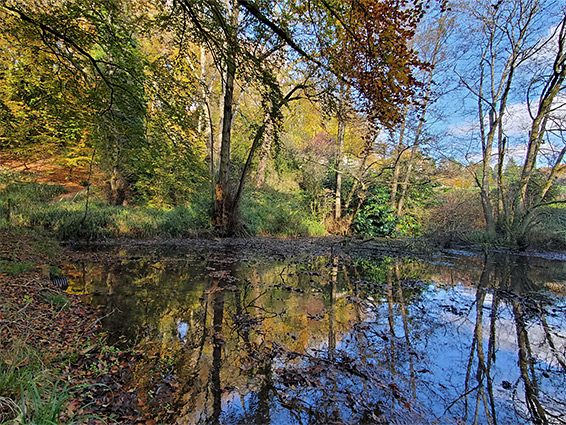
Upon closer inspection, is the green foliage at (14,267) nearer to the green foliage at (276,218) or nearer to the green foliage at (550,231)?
the green foliage at (276,218)

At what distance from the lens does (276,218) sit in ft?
40.5

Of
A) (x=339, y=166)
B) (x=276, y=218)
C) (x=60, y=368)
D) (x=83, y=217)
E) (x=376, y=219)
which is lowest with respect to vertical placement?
(x=60, y=368)

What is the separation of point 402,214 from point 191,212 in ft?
35.8

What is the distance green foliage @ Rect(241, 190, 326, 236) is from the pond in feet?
A: 19.5

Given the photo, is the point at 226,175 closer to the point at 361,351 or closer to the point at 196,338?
the point at 196,338

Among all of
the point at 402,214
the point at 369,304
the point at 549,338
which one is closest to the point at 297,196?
the point at 402,214

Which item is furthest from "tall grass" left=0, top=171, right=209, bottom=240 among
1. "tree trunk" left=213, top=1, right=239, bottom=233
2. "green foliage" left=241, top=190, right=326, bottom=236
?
"green foliage" left=241, top=190, right=326, bottom=236

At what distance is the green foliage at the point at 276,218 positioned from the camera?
38.0 ft

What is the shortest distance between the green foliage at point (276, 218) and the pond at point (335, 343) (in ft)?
19.5

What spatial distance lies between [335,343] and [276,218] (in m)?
9.72

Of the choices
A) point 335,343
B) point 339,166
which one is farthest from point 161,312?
point 339,166

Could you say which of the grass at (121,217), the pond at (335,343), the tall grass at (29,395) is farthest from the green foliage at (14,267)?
the grass at (121,217)

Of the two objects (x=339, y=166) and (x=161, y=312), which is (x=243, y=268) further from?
(x=339, y=166)

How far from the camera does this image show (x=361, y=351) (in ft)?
8.48
